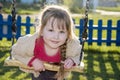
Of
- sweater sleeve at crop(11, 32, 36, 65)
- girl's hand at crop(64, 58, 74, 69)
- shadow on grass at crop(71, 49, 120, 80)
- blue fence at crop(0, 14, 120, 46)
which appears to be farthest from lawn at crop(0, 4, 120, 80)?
girl's hand at crop(64, 58, 74, 69)

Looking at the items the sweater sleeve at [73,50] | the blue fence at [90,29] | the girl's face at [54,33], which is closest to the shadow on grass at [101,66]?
the blue fence at [90,29]

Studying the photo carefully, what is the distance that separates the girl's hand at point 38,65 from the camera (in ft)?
9.81

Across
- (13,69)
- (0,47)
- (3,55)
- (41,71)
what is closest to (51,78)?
(41,71)

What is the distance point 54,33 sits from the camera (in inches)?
114

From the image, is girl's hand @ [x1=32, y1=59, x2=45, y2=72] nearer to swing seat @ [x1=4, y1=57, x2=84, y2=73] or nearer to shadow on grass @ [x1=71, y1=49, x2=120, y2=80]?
swing seat @ [x1=4, y1=57, x2=84, y2=73]

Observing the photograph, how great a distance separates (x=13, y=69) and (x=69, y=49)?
297 cm

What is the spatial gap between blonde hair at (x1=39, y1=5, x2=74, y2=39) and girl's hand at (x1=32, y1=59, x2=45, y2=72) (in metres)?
0.30

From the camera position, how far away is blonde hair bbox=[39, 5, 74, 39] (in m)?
2.91

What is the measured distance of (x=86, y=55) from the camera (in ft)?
23.9

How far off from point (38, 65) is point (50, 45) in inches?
8.4

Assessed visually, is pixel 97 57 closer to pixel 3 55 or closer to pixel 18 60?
pixel 3 55

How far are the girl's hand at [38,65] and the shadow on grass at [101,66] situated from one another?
246 centimetres

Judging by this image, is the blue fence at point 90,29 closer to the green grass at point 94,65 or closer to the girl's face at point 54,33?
the green grass at point 94,65

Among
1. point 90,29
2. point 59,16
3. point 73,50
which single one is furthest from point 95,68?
point 59,16
